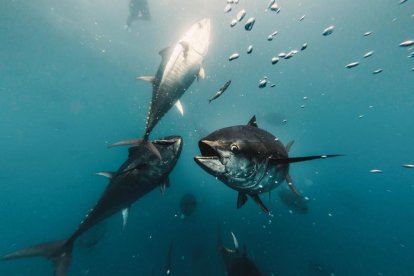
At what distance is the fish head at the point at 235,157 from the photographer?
1616 millimetres

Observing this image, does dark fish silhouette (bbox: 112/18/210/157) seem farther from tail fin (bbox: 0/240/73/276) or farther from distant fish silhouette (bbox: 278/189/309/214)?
distant fish silhouette (bbox: 278/189/309/214)

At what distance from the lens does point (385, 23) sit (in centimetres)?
2606

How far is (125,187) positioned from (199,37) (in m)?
2.76

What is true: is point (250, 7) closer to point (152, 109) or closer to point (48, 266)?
point (152, 109)

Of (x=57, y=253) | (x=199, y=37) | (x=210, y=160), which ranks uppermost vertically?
(x=199, y=37)

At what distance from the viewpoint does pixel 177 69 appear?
10.5 feet

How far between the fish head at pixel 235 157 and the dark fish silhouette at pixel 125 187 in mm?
1542

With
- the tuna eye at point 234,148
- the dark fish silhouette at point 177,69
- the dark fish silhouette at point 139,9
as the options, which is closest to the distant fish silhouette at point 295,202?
the dark fish silhouette at point 177,69

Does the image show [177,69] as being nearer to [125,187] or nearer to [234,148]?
[234,148]

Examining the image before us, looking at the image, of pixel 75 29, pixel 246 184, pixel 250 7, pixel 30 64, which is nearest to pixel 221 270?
pixel 246 184

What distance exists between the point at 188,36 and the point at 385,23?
33.2 meters

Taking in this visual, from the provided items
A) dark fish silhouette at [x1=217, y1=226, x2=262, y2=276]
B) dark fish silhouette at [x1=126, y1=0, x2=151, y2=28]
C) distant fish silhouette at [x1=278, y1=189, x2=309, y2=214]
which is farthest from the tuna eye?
dark fish silhouette at [x1=126, y1=0, x2=151, y2=28]

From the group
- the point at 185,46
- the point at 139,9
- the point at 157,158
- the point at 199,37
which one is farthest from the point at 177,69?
the point at 139,9

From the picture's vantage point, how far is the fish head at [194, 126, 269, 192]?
1.62m
